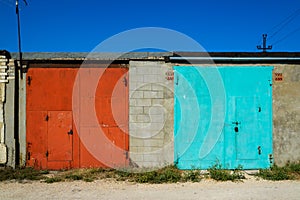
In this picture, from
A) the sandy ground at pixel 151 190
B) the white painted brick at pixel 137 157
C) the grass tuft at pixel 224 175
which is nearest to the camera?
the sandy ground at pixel 151 190

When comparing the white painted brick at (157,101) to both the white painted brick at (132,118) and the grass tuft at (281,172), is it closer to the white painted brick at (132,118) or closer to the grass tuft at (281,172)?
the white painted brick at (132,118)

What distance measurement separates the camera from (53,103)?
7.79m

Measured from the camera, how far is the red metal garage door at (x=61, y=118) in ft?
25.3

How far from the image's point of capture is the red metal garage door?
7.71 meters

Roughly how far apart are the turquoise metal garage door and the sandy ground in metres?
1.14

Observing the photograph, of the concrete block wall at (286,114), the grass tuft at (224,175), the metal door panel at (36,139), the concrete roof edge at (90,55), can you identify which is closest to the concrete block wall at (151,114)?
the concrete roof edge at (90,55)

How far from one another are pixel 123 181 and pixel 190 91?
9.28ft

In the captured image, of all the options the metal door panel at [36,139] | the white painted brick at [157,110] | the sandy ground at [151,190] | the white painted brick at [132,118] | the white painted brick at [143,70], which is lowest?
the sandy ground at [151,190]

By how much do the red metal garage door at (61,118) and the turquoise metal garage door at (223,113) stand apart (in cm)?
154

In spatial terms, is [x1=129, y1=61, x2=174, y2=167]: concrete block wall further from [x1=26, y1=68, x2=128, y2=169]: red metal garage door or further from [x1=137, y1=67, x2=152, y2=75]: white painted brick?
[x1=26, y1=68, x2=128, y2=169]: red metal garage door

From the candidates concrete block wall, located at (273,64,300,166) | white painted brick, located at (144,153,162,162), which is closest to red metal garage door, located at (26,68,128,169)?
white painted brick, located at (144,153,162,162)

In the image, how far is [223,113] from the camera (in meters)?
7.71

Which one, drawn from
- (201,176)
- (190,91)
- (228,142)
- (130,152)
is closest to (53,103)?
(130,152)

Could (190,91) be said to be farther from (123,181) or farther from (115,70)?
(123,181)
